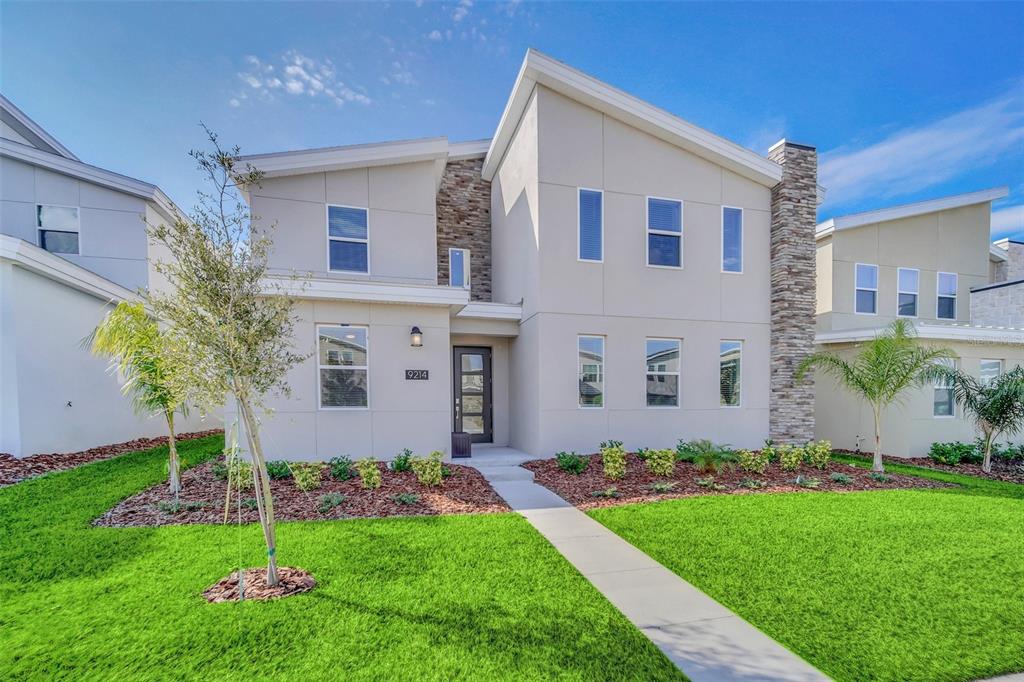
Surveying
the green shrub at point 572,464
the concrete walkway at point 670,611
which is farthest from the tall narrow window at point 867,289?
the concrete walkway at point 670,611

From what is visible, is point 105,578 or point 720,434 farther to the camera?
point 720,434

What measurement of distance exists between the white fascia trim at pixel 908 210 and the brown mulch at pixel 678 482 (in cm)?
732

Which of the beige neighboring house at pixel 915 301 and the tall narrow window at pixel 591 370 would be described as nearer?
the tall narrow window at pixel 591 370

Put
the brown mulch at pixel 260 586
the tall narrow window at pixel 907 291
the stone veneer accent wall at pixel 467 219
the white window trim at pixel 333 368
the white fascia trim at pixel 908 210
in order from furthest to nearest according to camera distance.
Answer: the tall narrow window at pixel 907 291
the white fascia trim at pixel 908 210
the stone veneer accent wall at pixel 467 219
the white window trim at pixel 333 368
the brown mulch at pixel 260 586

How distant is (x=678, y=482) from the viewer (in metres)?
7.81

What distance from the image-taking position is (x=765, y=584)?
13.1 ft

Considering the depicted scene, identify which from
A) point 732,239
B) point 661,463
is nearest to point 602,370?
point 661,463

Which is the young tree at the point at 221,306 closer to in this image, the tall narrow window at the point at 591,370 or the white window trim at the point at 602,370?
the white window trim at the point at 602,370

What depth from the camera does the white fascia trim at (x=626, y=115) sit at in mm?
8898

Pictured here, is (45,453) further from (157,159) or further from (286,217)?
(157,159)

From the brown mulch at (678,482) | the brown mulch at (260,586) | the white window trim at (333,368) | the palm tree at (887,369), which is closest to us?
the brown mulch at (260,586)

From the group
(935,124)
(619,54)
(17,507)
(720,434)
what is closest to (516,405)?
(720,434)

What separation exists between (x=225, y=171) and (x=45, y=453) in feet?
29.3

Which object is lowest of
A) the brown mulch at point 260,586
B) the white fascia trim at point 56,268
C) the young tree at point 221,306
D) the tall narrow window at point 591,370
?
the brown mulch at point 260,586
